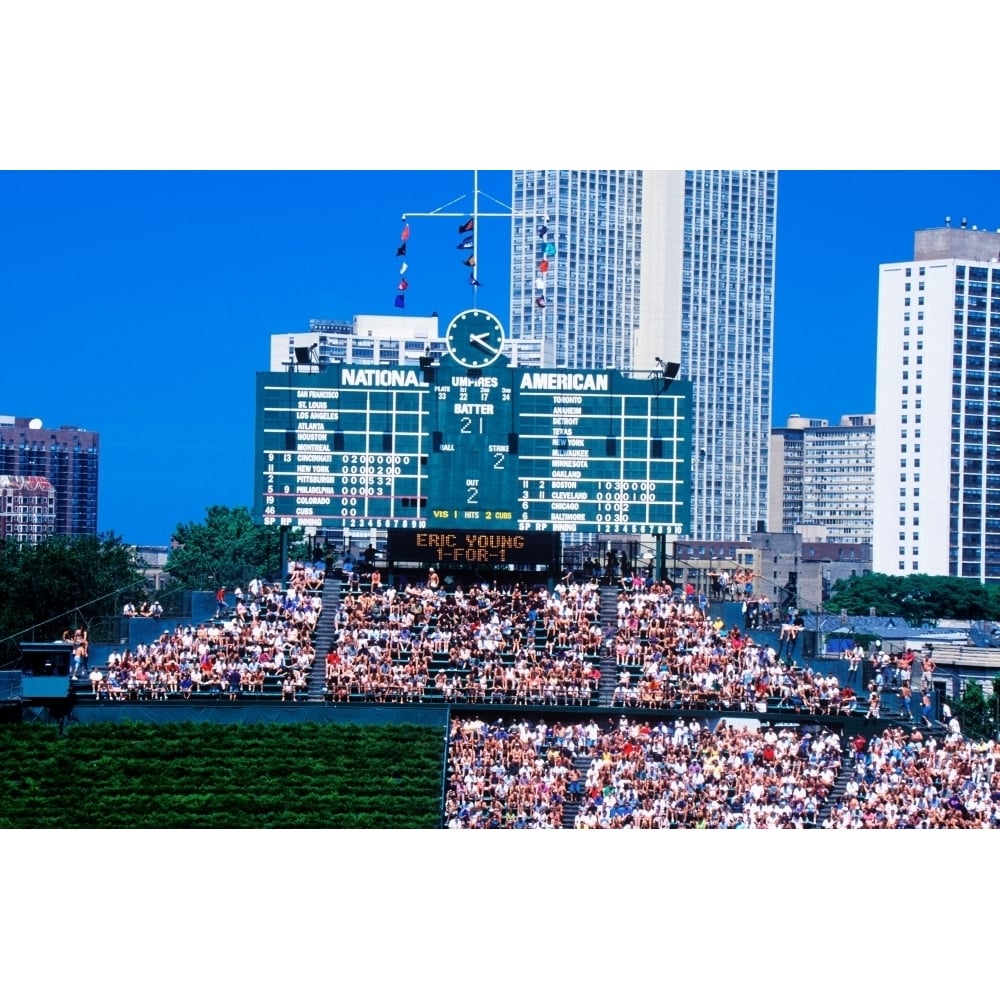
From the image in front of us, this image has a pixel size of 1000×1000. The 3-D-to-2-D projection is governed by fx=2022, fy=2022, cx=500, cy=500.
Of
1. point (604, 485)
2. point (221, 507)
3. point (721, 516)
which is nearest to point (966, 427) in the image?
point (721, 516)

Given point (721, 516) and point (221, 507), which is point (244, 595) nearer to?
point (221, 507)

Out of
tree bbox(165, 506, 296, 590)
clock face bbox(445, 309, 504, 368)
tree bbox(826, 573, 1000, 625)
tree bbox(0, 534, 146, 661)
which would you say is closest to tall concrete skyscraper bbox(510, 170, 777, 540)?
tree bbox(826, 573, 1000, 625)

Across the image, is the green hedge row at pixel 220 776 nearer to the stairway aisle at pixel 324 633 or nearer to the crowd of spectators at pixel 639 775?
the crowd of spectators at pixel 639 775

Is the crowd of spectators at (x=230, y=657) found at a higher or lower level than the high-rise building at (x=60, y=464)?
lower

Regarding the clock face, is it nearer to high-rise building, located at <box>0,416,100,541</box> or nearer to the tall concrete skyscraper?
high-rise building, located at <box>0,416,100,541</box>

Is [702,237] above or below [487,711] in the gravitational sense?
above

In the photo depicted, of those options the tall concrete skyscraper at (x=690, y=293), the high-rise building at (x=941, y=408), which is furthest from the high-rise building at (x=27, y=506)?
the high-rise building at (x=941, y=408)

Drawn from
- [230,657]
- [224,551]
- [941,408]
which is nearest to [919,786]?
[230,657]
